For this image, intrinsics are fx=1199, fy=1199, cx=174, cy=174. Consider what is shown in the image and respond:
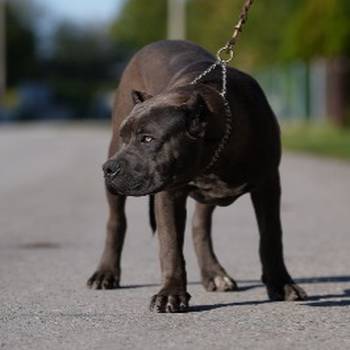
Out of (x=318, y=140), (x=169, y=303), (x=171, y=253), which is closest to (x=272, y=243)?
(x=171, y=253)

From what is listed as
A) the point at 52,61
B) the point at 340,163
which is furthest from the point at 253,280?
the point at 52,61

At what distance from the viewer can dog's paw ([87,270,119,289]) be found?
652cm

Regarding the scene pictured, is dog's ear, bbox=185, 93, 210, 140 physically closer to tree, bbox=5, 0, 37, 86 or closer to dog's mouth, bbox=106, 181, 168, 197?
dog's mouth, bbox=106, 181, 168, 197

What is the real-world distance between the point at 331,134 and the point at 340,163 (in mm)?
9989

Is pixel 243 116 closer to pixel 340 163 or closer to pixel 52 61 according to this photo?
pixel 340 163

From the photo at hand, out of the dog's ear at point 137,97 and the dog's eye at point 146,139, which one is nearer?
the dog's eye at point 146,139

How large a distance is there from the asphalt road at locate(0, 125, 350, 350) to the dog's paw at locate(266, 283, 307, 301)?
3.1 inches

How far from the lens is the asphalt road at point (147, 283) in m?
4.96

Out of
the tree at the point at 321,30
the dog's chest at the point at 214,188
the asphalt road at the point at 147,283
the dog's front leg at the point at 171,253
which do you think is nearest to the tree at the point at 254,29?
the tree at the point at 321,30

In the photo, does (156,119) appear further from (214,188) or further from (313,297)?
(313,297)

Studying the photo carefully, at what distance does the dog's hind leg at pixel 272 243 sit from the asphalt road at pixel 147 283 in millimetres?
115

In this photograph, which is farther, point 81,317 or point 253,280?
point 253,280

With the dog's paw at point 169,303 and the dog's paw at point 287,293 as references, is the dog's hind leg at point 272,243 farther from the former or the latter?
the dog's paw at point 169,303

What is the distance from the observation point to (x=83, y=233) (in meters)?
9.52
